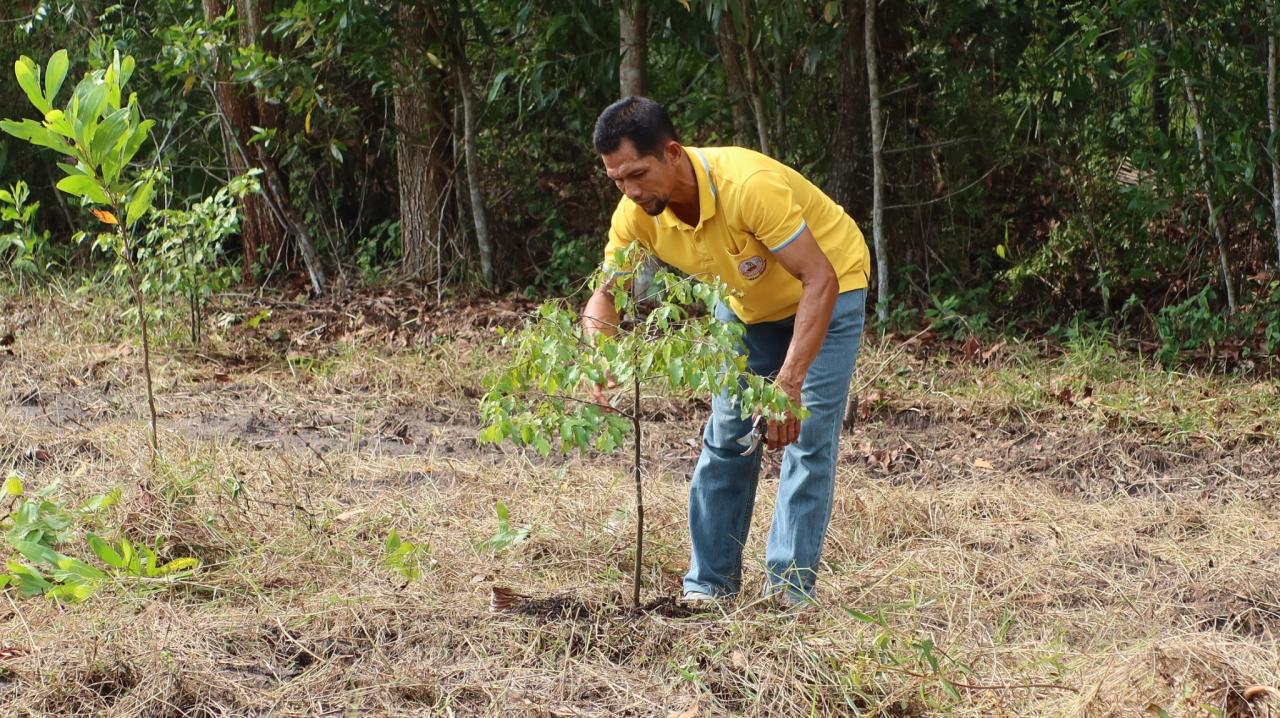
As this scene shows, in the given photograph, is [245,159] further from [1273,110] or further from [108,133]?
[1273,110]

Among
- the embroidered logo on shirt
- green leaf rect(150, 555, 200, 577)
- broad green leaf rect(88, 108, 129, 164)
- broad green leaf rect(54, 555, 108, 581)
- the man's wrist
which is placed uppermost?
broad green leaf rect(88, 108, 129, 164)

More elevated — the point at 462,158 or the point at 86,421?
the point at 462,158

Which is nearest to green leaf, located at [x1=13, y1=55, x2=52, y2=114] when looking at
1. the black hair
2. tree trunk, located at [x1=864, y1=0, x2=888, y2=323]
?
the black hair

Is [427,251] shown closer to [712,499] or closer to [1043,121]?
[1043,121]

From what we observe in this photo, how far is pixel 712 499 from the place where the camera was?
3672mm

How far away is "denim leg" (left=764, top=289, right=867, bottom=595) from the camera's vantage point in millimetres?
3465

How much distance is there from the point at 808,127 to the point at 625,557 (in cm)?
514

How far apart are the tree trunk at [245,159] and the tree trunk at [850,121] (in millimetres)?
3844

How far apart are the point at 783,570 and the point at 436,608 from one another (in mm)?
940

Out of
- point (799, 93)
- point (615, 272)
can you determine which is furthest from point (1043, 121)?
point (615, 272)

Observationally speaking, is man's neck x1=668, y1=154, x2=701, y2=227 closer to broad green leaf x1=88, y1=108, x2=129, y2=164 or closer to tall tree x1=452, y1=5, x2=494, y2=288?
broad green leaf x1=88, y1=108, x2=129, y2=164

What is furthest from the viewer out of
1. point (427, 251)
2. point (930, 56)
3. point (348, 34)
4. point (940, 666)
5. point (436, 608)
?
point (427, 251)

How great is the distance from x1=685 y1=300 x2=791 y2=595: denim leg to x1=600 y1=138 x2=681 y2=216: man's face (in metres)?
0.56

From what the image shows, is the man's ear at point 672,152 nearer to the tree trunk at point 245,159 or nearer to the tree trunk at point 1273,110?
the tree trunk at point 1273,110
